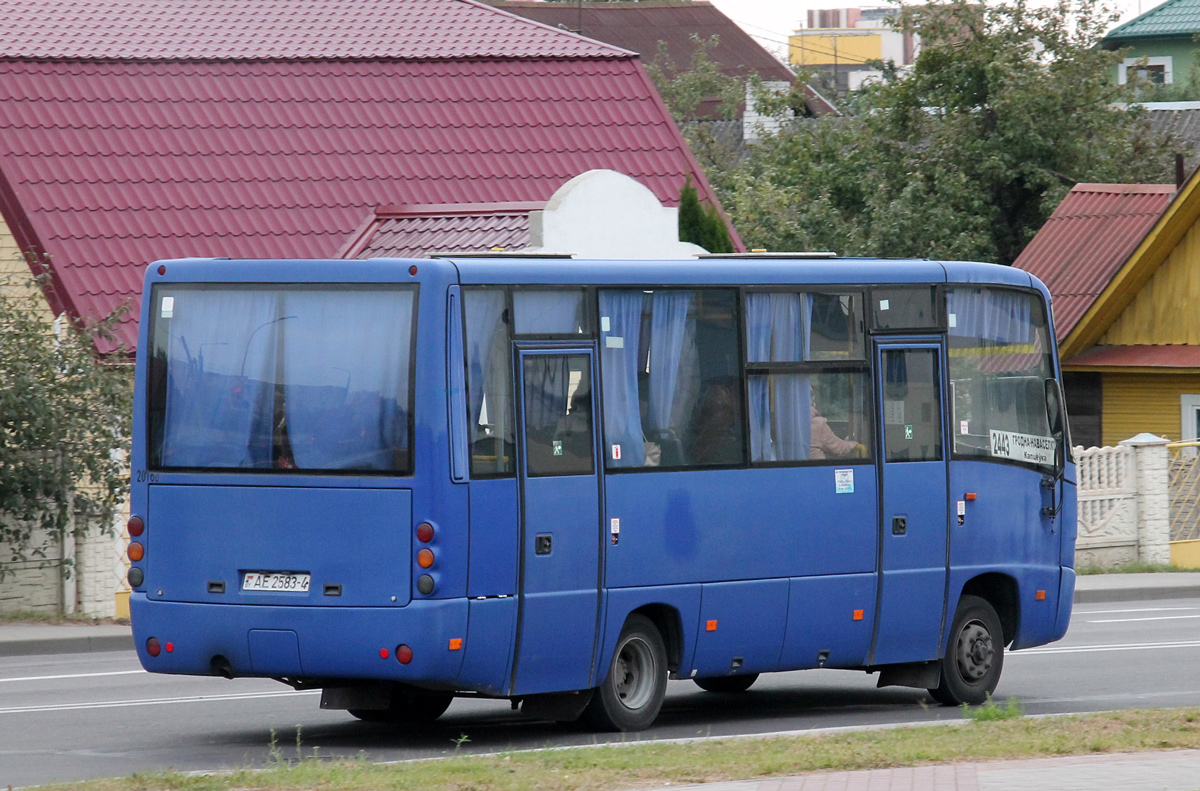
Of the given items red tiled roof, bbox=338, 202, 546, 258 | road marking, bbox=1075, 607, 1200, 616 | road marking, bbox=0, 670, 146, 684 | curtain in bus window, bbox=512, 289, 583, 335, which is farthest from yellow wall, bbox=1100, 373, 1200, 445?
curtain in bus window, bbox=512, 289, 583, 335

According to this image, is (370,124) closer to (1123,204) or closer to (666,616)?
(1123,204)

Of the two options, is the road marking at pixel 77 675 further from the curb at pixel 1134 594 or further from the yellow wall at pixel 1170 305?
the yellow wall at pixel 1170 305

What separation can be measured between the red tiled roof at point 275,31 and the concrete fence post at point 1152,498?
33.0 feet

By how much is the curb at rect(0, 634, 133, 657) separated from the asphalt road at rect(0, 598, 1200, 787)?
227 mm

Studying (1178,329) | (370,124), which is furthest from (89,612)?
(1178,329)

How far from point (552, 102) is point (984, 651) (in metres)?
18.6

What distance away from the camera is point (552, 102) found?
100.0 ft

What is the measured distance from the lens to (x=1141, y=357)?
30.6m

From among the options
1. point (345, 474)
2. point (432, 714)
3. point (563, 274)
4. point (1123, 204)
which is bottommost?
point (432, 714)

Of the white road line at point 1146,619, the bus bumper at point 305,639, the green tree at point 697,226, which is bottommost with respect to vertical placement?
the white road line at point 1146,619

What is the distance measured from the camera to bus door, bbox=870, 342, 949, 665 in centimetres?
1243

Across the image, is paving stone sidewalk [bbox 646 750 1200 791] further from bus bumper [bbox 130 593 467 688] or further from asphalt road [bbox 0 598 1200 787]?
asphalt road [bbox 0 598 1200 787]

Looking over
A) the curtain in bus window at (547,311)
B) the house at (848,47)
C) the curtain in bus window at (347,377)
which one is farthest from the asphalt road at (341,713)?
the house at (848,47)

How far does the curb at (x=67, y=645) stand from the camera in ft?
56.5
